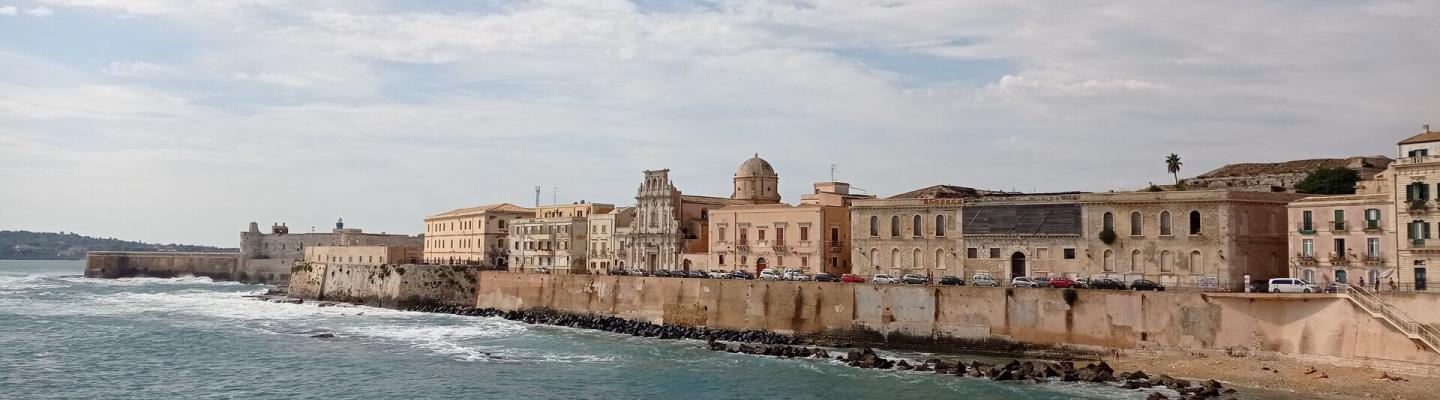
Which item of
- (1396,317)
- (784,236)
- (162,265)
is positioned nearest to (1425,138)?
(1396,317)

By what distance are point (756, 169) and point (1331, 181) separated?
41317 millimetres

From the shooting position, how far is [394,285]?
9031 cm

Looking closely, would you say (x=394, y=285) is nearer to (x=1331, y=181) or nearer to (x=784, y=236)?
(x=784, y=236)

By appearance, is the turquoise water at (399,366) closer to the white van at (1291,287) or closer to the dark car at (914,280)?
the dark car at (914,280)

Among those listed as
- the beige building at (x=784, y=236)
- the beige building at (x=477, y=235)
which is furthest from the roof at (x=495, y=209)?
the beige building at (x=784, y=236)

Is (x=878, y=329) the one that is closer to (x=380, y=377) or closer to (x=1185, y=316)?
(x=1185, y=316)

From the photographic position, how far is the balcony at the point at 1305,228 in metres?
51.8

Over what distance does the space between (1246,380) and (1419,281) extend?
10.7m

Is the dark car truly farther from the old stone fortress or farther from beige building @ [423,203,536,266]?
beige building @ [423,203,536,266]

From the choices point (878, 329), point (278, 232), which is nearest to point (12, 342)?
point (878, 329)

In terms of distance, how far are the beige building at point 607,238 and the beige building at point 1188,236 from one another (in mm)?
39542

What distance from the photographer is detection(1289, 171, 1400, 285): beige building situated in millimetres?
48656

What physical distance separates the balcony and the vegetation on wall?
22.4m

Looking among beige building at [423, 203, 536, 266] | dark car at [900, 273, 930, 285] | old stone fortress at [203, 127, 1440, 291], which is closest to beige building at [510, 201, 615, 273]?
old stone fortress at [203, 127, 1440, 291]
